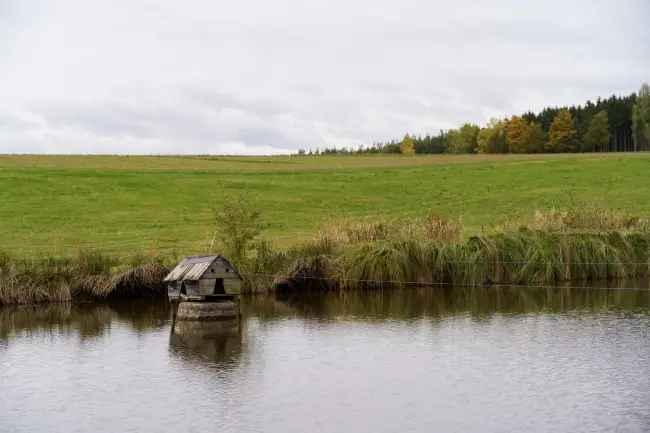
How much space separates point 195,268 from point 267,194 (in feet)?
125

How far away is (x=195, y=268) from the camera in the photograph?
2655 cm

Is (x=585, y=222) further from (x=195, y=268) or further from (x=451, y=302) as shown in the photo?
(x=195, y=268)

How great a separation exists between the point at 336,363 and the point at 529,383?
15.1ft

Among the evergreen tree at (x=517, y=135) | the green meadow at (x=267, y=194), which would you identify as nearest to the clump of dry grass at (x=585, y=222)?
the green meadow at (x=267, y=194)

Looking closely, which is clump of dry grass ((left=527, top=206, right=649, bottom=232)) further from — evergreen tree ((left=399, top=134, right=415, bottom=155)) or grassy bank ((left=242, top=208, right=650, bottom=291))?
evergreen tree ((left=399, top=134, right=415, bottom=155))

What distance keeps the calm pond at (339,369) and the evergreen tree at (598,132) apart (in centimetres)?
11972

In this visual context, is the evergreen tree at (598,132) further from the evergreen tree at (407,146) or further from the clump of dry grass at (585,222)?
the clump of dry grass at (585,222)

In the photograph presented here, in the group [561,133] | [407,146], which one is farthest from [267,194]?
[407,146]

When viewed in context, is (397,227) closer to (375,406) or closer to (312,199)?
(375,406)

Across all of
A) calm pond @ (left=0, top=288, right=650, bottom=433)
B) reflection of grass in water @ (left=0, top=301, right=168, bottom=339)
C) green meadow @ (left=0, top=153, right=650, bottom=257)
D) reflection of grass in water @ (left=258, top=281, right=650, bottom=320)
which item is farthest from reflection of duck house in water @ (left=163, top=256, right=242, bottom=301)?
green meadow @ (left=0, top=153, right=650, bottom=257)

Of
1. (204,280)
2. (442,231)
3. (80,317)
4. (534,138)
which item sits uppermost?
(534,138)

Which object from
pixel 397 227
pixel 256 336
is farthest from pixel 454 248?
pixel 256 336

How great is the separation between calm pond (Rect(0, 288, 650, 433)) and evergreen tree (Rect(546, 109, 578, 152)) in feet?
381

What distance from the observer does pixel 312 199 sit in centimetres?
6241
